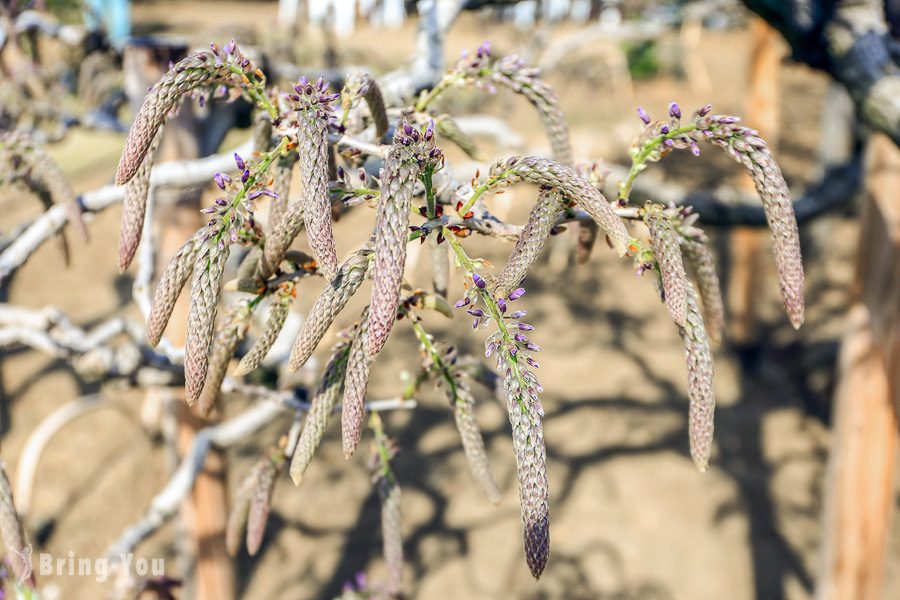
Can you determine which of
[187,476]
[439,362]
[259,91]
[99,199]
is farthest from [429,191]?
[187,476]

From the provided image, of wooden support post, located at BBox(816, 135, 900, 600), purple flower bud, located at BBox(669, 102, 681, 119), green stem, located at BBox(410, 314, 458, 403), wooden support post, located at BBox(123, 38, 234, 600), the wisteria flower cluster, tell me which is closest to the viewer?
the wisteria flower cluster

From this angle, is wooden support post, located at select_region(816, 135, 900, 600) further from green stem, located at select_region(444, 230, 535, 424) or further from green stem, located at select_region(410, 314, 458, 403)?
green stem, located at select_region(444, 230, 535, 424)

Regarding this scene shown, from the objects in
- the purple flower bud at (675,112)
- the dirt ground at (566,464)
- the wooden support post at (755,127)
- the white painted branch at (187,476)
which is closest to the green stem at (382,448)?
the white painted branch at (187,476)

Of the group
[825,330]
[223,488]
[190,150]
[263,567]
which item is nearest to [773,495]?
[825,330]

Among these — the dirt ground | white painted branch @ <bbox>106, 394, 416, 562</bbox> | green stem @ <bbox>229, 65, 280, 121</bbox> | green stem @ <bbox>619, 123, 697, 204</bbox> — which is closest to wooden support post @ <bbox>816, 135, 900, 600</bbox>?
the dirt ground

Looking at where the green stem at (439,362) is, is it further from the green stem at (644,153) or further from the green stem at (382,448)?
the green stem at (644,153)

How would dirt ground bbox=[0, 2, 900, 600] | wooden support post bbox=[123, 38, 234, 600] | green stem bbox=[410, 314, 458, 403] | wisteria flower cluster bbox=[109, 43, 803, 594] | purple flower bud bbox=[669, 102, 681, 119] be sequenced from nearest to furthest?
wisteria flower cluster bbox=[109, 43, 803, 594]
purple flower bud bbox=[669, 102, 681, 119]
green stem bbox=[410, 314, 458, 403]
wooden support post bbox=[123, 38, 234, 600]
dirt ground bbox=[0, 2, 900, 600]

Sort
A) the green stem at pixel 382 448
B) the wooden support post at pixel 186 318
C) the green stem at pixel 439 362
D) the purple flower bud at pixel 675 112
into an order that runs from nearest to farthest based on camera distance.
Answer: the purple flower bud at pixel 675 112 < the green stem at pixel 439 362 < the green stem at pixel 382 448 < the wooden support post at pixel 186 318
